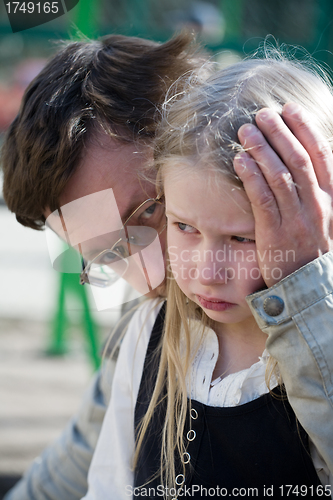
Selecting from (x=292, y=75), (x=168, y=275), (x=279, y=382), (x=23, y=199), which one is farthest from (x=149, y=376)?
(x=292, y=75)

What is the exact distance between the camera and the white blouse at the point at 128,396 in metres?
1.05

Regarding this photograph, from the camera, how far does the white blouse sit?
1.05 metres

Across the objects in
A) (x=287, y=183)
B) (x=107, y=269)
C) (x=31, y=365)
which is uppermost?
(x=287, y=183)

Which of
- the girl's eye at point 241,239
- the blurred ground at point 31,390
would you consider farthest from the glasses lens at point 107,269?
the blurred ground at point 31,390

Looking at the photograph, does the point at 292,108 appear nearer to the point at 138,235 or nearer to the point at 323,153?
the point at 323,153

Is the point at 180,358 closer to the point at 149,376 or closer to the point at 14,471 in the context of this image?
the point at 149,376

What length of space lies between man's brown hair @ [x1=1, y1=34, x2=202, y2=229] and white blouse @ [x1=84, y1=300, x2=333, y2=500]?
0.40 metres

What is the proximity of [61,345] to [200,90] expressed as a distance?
2581 millimetres

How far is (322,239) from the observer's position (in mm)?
811

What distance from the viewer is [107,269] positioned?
1365mm

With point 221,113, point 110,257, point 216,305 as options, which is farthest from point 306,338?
point 110,257

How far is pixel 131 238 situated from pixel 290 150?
21.5 inches

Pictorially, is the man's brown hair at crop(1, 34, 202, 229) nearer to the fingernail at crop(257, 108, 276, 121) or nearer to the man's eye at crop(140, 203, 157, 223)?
the man's eye at crop(140, 203, 157, 223)

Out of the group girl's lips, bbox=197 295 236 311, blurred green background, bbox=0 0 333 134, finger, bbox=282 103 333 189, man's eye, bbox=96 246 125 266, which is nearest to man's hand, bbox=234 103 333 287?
finger, bbox=282 103 333 189
